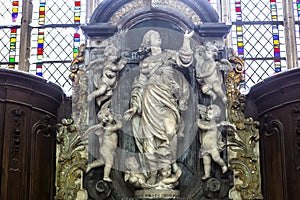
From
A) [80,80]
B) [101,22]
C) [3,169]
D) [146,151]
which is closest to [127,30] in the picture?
[101,22]

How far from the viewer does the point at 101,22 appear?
733cm

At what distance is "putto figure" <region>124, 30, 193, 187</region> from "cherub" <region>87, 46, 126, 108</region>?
0.81ft

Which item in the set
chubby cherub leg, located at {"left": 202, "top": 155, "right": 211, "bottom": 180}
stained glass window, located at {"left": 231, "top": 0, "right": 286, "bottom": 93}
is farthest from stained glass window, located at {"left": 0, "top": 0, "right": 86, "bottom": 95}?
chubby cherub leg, located at {"left": 202, "top": 155, "right": 211, "bottom": 180}

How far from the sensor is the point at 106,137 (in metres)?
6.75

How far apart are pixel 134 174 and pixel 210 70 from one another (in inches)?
56.2

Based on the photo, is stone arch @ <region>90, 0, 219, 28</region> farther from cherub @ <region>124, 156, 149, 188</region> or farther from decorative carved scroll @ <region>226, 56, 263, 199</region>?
cherub @ <region>124, 156, 149, 188</region>

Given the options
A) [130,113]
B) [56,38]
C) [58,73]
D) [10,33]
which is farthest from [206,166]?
[10,33]

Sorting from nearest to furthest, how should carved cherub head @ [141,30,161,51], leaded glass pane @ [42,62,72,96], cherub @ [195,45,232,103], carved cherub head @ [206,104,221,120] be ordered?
carved cherub head @ [206,104,221,120] < cherub @ [195,45,232,103] < carved cherub head @ [141,30,161,51] < leaded glass pane @ [42,62,72,96]

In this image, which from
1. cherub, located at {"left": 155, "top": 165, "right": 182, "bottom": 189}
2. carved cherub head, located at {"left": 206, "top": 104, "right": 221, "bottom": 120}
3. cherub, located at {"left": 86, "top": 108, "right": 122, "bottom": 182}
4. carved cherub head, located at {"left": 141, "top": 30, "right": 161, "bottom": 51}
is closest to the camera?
cherub, located at {"left": 155, "top": 165, "right": 182, "bottom": 189}

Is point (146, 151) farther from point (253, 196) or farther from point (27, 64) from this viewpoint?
point (27, 64)

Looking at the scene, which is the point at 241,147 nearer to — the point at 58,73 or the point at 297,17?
the point at 297,17

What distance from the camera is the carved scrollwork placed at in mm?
6773

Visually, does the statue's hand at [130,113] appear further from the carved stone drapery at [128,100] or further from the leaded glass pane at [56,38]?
the leaded glass pane at [56,38]

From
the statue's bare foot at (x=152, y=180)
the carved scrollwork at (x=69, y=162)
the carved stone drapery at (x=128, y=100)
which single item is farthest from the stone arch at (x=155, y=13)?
the statue's bare foot at (x=152, y=180)
